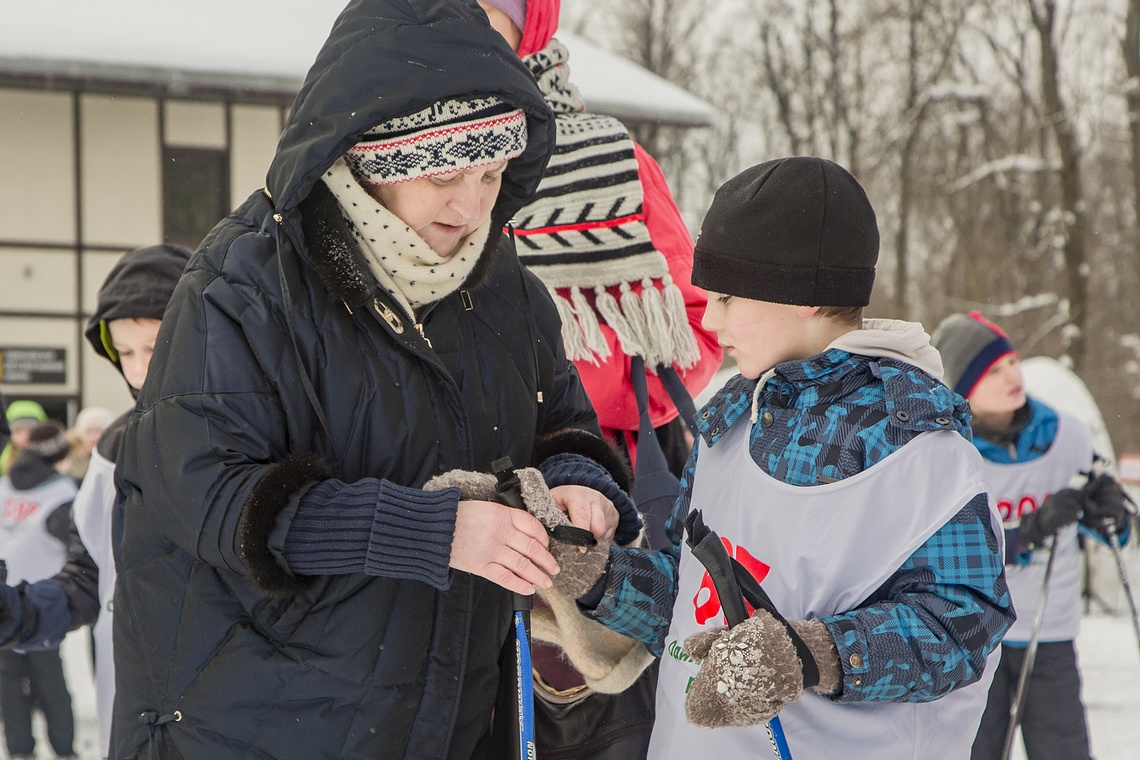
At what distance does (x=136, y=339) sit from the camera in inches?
116

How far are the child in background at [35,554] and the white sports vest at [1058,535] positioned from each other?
4343mm

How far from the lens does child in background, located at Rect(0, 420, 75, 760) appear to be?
5.93 meters

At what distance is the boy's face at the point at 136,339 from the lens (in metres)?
2.95

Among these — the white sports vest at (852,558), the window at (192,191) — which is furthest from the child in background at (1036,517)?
the window at (192,191)

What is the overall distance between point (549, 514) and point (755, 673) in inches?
15.9

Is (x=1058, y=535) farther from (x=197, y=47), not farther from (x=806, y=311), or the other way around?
(x=197, y=47)

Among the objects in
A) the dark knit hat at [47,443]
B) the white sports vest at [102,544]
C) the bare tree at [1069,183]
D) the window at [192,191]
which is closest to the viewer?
the white sports vest at [102,544]

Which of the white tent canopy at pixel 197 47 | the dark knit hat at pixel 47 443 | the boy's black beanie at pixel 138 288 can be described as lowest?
the dark knit hat at pixel 47 443

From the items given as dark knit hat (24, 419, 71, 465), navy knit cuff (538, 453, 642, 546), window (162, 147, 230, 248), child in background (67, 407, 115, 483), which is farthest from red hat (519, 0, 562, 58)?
window (162, 147, 230, 248)

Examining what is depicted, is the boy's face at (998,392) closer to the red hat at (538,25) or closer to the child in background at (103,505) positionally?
the red hat at (538,25)

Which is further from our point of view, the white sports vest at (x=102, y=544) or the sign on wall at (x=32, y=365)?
the sign on wall at (x=32, y=365)

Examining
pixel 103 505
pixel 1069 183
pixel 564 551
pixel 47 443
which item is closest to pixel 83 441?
pixel 47 443

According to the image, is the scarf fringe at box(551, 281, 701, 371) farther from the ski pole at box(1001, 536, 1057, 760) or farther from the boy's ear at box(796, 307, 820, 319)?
the ski pole at box(1001, 536, 1057, 760)

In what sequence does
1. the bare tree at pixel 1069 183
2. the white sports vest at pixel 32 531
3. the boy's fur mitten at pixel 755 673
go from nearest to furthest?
the boy's fur mitten at pixel 755 673, the white sports vest at pixel 32 531, the bare tree at pixel 1069 183
